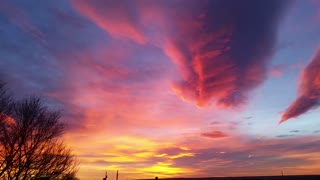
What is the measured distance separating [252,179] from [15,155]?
37.2 metres

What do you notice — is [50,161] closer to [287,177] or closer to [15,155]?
[15,155]

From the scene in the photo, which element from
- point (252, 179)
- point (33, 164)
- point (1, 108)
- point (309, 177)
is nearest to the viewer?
point (1, 108)

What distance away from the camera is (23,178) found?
31484 millimetres

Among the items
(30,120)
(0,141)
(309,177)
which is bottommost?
(309,177)

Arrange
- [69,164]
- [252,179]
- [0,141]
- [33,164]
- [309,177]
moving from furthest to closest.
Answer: [252,179] < [309,177] < [69,164] < [33,164] < [0,141]

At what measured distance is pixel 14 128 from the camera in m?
30.5

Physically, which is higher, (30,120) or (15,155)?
(30,120)

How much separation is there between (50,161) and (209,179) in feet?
110

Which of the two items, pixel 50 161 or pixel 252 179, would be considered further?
pixel 252 179

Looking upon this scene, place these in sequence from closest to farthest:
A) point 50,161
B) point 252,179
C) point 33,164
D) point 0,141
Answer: point 0,141 → point 33,164 → point 50,161 → point 252,179

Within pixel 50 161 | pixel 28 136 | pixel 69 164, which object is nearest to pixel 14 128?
pixel 28 136

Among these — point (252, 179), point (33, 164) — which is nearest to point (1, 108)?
point (33, 164)

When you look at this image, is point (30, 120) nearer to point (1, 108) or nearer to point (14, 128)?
point (14, 128)

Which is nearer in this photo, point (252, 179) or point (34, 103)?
point (34, 103)
